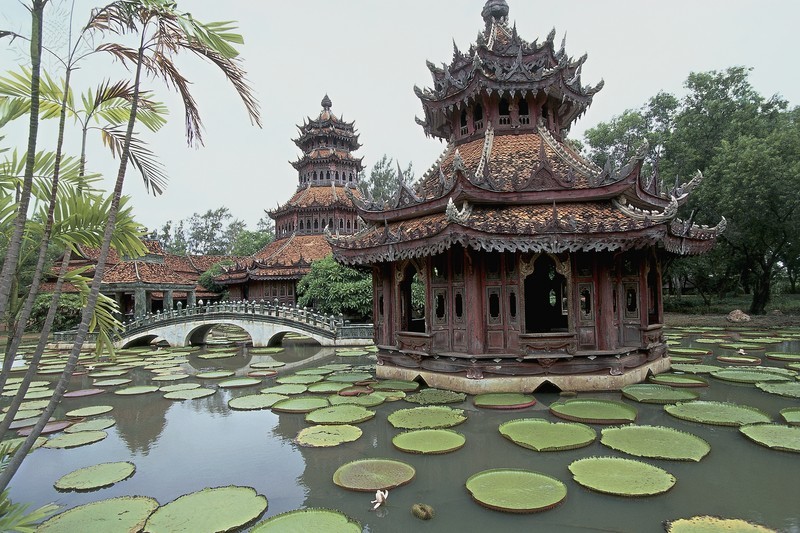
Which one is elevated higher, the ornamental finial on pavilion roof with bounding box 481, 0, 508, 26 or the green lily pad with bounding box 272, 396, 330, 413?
the ornamental finial on pavilion roof with bounding box 481, 0, 508, 26

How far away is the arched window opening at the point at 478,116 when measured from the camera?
14.6 metres

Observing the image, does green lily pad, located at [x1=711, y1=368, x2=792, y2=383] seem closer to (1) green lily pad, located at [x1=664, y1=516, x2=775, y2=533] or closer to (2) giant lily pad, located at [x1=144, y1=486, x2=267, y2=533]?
(1) green lily pad, located at [x1=664, y1=516, x2=775, y2=533]

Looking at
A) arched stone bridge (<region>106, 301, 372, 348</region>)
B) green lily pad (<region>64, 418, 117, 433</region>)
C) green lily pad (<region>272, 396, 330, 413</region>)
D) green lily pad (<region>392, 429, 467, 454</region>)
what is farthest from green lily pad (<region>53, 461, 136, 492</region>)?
arched stone bridge (<region>106, 301, 372, 348</region>)

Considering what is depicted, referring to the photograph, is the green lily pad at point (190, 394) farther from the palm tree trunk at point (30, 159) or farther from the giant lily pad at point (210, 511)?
the palm tree trunk at point (30, 159)

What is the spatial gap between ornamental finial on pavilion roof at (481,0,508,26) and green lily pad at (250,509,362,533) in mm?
16893

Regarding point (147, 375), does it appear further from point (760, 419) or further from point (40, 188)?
point (760, 419)

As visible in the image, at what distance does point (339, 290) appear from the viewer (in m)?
25.5

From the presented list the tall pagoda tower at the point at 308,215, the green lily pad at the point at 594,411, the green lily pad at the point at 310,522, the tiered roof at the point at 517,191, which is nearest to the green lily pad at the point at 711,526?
the green lily pad at the point at 310,522

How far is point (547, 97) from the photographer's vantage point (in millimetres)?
14234

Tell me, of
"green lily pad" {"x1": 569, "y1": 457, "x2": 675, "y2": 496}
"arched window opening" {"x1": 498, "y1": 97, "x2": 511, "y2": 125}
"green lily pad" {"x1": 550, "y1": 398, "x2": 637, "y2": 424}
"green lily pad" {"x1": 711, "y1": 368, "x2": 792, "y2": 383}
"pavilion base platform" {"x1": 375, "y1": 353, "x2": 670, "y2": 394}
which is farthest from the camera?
"arched window opening" {"x1": 498, "y1": 97, "x2": 511, "y2": 125}

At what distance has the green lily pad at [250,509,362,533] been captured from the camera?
504 centimetres

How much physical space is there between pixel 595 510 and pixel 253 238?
172 ft

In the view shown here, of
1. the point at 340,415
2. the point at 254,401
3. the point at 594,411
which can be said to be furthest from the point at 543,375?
the point at 254,401

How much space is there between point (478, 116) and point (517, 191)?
4557 millimetres
